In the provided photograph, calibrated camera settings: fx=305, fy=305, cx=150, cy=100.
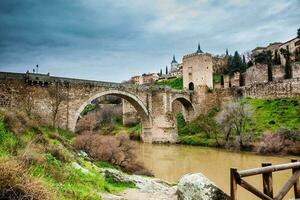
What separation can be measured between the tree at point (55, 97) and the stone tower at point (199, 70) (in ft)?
87.9

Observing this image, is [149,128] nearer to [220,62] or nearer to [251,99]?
[251,99]

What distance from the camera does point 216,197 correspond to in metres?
8.18

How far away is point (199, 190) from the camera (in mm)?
8578

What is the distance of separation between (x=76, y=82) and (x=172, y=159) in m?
12.4

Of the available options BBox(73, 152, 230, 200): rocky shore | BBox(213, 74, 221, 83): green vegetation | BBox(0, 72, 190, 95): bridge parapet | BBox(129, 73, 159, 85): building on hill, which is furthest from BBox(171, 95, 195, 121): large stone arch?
BBox(129, 73, 159, 85): building on hill

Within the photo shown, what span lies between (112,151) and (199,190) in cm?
1024

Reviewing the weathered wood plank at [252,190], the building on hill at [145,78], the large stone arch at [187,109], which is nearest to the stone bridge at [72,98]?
the large stone arch at [187,109]

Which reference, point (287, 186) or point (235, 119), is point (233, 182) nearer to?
point (287, 186)

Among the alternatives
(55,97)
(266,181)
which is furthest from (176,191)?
(55,97)

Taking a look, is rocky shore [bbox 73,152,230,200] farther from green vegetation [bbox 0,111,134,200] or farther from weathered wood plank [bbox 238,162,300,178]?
weathered wood plank [bbox 238,162,300,178]

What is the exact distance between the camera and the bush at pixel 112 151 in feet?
58.6

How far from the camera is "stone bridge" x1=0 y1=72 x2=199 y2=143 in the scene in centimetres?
2606

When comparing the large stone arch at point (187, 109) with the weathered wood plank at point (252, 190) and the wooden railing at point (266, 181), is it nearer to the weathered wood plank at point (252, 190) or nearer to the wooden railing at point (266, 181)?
the wooden railing at point (266, 181)

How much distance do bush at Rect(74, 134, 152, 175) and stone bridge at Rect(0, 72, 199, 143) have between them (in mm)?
8918
